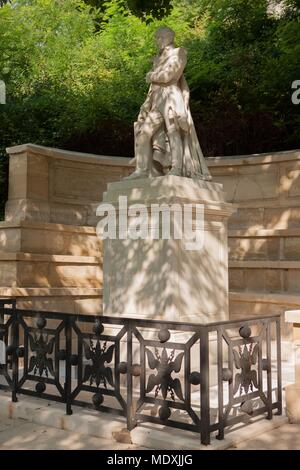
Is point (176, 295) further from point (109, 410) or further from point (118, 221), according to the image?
point (109, 410)

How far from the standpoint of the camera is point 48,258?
9.35 meters

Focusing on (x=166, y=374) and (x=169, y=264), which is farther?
(x=169, y=264)

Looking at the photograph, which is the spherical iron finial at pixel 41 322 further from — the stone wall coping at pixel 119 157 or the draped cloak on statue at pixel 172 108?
the stone wall coping at pixel 119 157

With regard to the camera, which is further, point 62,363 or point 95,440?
point 62,363

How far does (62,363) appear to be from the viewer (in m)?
7.89

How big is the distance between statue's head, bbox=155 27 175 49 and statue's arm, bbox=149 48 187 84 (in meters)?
0.25

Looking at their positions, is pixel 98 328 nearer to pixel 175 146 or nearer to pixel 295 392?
pixel 295 392

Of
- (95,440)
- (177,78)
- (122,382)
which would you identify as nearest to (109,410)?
(95,440)

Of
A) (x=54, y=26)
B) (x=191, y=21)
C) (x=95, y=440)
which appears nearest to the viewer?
(x=95, y=440)

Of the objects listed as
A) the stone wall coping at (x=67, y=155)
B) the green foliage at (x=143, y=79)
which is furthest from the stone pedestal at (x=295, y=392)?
the green foliage at (x=143, y=79)

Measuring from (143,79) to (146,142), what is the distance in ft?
30.5

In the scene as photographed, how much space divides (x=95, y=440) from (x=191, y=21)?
19.9 meters

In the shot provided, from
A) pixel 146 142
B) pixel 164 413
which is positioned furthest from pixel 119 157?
pixel 164 413

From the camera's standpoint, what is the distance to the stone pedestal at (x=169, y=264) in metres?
6.45
